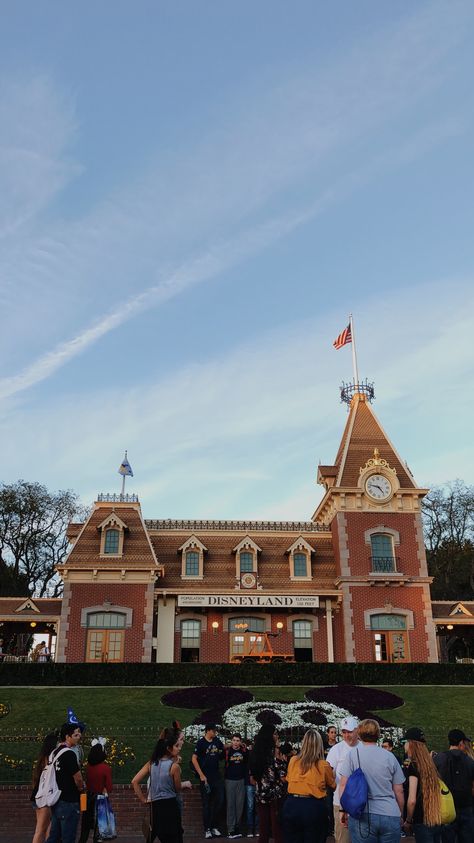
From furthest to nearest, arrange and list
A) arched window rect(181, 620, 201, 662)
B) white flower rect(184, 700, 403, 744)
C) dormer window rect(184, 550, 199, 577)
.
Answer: dormer window rect(184, 550, 199, 577) → arched window rect(181, 620, 201, 662) → white flower rect(184, 700, 403, 744)

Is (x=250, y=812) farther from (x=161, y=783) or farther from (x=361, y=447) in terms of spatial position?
(x=361, y=447)

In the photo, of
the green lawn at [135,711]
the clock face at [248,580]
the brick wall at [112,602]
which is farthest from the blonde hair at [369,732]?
the clock face at [248,580]

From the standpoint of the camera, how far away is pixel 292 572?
35781 millimetres

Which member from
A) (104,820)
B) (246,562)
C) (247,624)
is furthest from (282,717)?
(246,562)

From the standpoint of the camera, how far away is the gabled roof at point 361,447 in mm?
36656

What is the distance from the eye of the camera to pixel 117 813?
1410cm

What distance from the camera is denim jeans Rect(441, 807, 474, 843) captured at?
8.68m

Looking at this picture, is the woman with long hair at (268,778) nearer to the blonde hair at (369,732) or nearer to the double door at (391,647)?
the blonde hair at (369,732)

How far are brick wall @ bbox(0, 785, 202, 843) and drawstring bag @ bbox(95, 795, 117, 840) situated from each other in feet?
15.2

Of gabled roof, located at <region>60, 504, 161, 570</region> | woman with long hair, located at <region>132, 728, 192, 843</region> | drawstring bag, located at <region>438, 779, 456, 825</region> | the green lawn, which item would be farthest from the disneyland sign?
drawstring bag, located at <region>438, 779, 456, 825</region>

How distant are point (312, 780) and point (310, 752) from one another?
276 millimetres

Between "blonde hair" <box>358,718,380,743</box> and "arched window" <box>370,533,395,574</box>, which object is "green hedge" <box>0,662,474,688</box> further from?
"blonde hair" <box>358,718,380,743</box>

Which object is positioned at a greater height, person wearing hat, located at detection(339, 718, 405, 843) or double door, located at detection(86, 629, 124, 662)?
double door, located at detection(86, 629, 124, 662)

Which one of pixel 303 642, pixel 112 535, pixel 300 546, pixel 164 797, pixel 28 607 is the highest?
pixel 112 535
